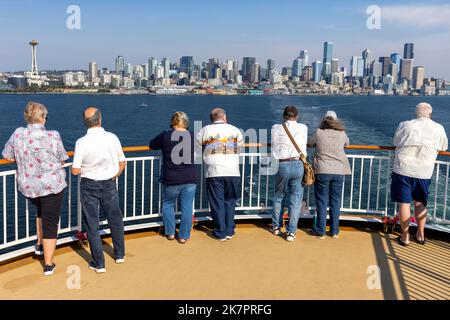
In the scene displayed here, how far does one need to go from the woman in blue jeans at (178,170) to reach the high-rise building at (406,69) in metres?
184

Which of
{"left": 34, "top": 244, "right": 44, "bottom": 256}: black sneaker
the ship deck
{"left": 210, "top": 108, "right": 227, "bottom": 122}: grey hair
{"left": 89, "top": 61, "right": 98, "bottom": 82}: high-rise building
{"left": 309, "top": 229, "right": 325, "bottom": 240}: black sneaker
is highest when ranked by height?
{"left": 89, "top": 61, "right": 98, "bottom": 82}: high-rise building

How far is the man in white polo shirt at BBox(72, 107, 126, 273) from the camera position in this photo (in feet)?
14.1

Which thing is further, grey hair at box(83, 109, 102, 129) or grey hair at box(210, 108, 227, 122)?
grey hair at box(210, 108, 227, 122)

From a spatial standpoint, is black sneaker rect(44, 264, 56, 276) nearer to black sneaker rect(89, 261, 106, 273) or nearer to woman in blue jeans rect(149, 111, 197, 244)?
black sneaker rect(89, 261, 106, 273)

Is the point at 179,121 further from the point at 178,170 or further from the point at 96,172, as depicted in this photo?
the point at 96,172

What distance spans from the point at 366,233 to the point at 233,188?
6.14 feet

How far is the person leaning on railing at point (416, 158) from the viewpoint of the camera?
5.05 metres

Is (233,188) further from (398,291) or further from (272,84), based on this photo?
(272,84)

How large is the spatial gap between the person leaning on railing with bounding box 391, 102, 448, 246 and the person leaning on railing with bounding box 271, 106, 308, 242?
1.07 m

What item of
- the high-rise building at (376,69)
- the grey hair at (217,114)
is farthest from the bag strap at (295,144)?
the high-rise building at (376,69)

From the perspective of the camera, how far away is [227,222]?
18.1 feet

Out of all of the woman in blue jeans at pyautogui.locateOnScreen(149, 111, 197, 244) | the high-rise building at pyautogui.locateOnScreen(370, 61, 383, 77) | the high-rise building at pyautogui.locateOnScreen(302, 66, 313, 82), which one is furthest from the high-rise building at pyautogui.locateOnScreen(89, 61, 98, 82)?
the woman in blue jeans at pyautogui.locateOnScreen(149, 111, 197, 244)

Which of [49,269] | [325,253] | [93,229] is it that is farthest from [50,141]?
[325,253]

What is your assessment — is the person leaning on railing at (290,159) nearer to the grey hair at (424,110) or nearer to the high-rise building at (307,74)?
the grey hair at (424,110)
